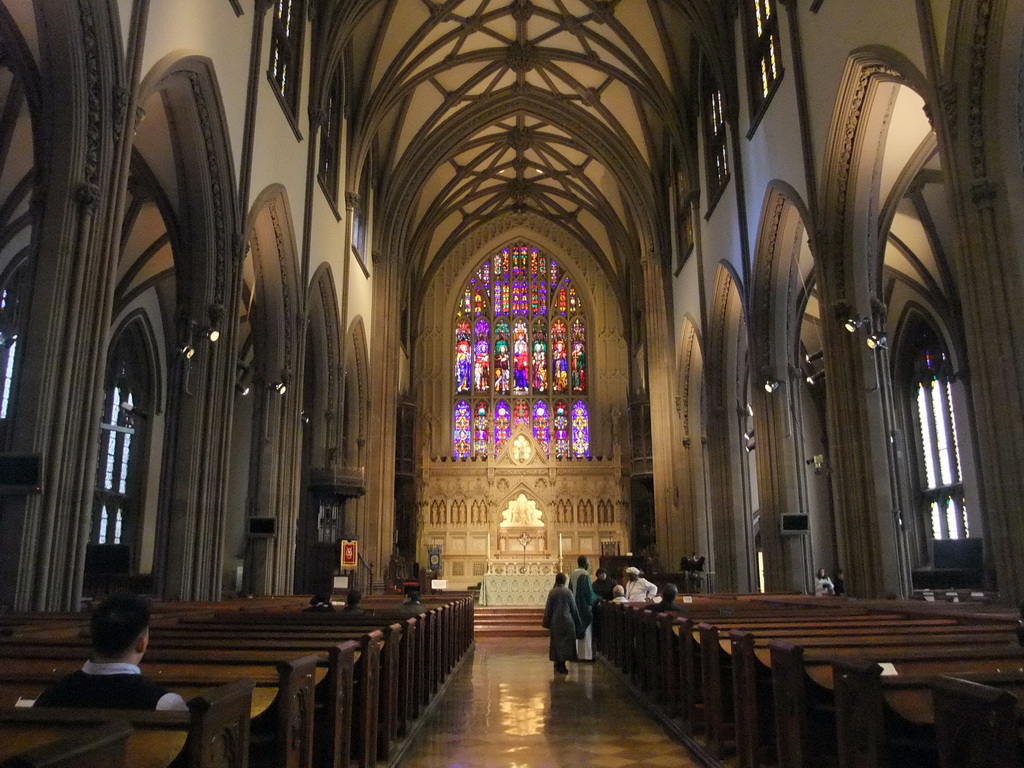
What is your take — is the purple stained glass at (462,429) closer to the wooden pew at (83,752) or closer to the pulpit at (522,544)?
the pulpit at (522,544)

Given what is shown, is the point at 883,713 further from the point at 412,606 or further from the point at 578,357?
the point at 578,357

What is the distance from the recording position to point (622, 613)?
9.94 m

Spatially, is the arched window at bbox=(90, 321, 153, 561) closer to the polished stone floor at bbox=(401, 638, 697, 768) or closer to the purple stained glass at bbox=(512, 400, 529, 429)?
the purple stained glass at bbox=(512, 400, 529, 429)

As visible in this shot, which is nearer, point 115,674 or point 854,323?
point 115,674

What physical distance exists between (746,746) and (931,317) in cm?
1757

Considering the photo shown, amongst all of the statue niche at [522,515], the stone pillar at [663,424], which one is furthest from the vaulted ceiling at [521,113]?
the statue niche at [522,515]

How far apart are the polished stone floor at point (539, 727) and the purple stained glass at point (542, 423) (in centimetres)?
1916

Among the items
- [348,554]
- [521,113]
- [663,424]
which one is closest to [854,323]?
[348,554]

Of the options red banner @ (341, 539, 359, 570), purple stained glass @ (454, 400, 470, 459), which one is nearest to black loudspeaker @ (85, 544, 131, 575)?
red banner @ (341, 539, 359, 570)

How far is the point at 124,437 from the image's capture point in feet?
68.5

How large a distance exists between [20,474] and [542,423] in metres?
23.1

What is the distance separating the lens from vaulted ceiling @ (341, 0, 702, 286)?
1916cm

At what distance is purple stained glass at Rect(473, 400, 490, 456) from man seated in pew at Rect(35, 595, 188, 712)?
2649 centimetres

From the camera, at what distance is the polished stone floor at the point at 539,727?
5413 mm
